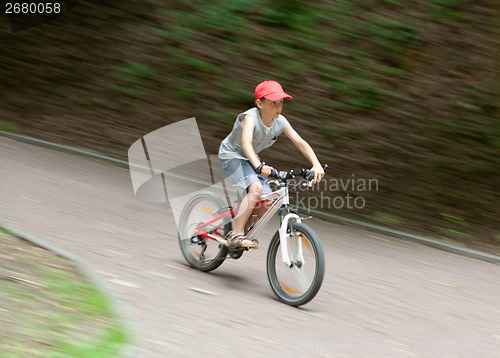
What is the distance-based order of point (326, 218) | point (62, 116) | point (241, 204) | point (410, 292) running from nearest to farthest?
1. point (241, 204)
2. point (410, 292)
3. point (326, 218)
4. point (62, 116)

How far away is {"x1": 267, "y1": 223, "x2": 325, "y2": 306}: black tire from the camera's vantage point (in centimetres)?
586

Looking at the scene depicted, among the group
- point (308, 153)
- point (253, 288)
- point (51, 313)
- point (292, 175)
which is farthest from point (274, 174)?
point (51, 313)

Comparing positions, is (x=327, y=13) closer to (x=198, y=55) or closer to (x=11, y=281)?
(x=198, y=55)

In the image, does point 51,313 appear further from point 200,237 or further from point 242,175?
point 200,237

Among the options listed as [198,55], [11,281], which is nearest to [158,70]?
[198,55]

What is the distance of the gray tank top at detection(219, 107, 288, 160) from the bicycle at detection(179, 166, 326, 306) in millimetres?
404

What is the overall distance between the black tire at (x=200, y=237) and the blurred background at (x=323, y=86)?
13.8 feet

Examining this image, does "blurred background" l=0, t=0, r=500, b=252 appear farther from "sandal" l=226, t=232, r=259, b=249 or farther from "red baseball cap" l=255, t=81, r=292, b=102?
"red baseball cap" l=255, t=81, r=292, b=102

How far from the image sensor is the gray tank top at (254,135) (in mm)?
6340

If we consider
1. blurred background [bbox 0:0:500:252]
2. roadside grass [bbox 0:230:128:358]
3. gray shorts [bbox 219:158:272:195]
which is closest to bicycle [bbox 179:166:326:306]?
gray shorts [bbox 219:158:272:195]

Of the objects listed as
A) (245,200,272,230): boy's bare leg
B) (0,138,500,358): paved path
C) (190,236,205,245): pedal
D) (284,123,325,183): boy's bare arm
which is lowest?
(0,138,500,358): paved path

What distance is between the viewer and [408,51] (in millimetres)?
12141

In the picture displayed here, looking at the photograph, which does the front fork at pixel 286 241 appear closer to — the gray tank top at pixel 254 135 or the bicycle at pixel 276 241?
the bicycle at pixel 276 241

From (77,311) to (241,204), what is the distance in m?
2.09
